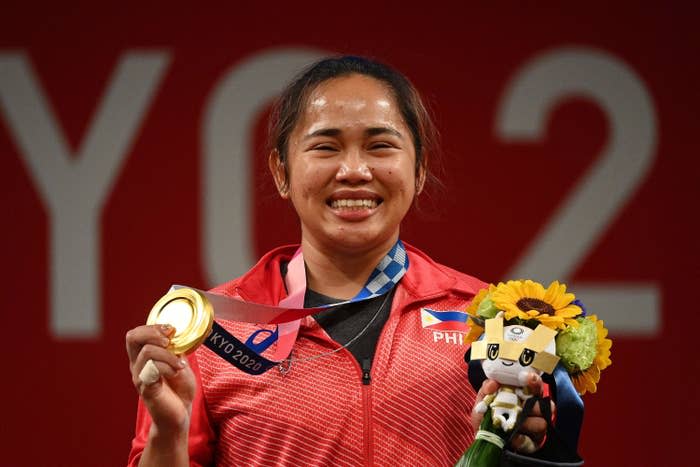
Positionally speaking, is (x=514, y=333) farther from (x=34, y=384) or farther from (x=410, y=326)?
(x=34, y=384)

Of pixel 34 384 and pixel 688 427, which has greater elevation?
pixel 688 427

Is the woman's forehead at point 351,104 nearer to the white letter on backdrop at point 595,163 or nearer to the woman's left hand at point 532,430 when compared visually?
the woman's left hand at point 532,430

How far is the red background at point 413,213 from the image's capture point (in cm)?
306

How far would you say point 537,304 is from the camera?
5.16 feet

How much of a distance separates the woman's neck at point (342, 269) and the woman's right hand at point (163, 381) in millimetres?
344

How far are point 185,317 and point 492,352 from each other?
452 millimetres

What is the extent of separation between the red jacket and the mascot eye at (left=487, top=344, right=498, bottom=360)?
0.58ft

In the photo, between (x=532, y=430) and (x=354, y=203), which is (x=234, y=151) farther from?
(x=532, y=430)

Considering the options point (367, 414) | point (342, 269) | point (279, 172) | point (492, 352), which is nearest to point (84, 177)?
point (279, 172)

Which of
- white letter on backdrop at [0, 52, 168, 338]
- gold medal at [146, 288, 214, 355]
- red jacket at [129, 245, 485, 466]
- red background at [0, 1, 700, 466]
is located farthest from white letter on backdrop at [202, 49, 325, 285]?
gold medal at [146, 288, 214, 355]

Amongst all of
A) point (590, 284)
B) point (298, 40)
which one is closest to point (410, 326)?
point (590, 284)

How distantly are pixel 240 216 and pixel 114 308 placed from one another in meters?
0.48

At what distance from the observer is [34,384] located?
3279mm

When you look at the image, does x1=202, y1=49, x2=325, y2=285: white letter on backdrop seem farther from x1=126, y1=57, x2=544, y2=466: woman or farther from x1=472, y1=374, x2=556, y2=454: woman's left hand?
x1=472, y1=374, x2=556, y2=454: woman's left hand
